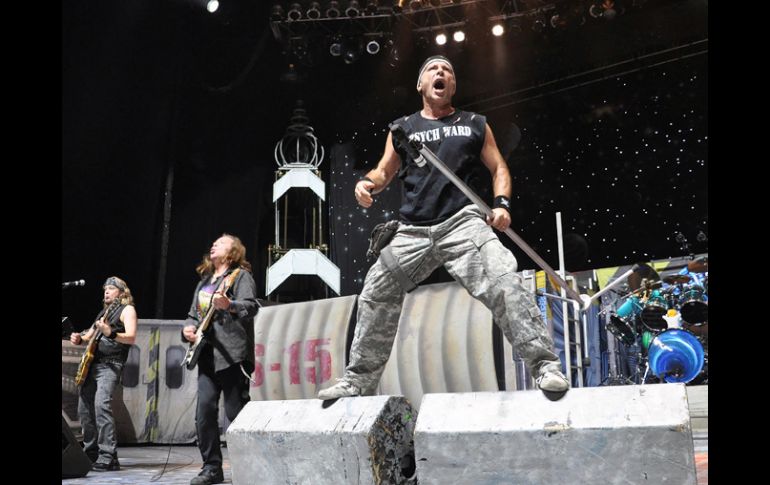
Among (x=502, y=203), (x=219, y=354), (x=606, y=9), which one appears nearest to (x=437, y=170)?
(x=502, y=203)

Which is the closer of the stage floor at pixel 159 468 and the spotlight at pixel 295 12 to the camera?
the stage floor at pixel 159 468

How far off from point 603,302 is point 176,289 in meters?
6.42

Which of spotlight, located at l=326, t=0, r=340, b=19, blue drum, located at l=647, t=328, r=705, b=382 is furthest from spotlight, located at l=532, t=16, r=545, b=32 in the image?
blue drum, located at l=647, t=328, r=705, b=382

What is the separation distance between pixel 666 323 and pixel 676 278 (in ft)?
2.18

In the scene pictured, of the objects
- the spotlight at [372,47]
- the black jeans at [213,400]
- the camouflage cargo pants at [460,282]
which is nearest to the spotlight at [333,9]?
the spotlight at [372,47]

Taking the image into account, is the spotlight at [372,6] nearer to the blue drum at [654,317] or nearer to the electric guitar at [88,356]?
the blue drum at [654,317]

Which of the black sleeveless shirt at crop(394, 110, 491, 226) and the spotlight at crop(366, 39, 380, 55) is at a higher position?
the spotlight at crop(366, 39, 380, 55)

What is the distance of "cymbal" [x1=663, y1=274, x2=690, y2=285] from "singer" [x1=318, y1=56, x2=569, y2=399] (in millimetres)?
7121

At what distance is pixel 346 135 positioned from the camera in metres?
12.6

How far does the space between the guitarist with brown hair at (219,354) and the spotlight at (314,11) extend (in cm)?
636

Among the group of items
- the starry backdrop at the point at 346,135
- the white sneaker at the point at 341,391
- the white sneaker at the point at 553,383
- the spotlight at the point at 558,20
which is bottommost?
the white sneaker at the point at 341,391

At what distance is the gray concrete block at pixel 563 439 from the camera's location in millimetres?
2656

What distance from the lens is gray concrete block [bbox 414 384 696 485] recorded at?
105 inches

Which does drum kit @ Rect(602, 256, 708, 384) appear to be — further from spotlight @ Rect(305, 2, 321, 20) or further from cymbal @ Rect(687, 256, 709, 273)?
spotlight @ Rect(305, 2, 321, 20)
